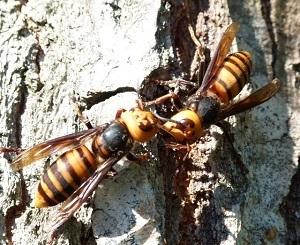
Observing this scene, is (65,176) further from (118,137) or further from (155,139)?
(155,139)

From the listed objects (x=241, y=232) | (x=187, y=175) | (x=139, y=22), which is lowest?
(x=241, y=232)

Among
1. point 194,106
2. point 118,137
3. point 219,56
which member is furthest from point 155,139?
point 219,56

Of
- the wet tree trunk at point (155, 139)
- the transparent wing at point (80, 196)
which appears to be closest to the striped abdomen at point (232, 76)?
the wet tree trunk at point (155, 139)

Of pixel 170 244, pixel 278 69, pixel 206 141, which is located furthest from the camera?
pixel 278 69

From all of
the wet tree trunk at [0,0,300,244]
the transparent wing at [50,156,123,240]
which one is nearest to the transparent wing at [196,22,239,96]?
the wet tree trunk at [0,0,300,244]

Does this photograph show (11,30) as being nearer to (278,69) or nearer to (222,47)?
(222,47)

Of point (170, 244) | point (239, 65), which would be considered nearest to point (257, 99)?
point (239, 65)

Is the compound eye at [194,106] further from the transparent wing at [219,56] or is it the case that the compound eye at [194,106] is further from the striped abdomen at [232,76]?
the striped abdomen at [232,76]
